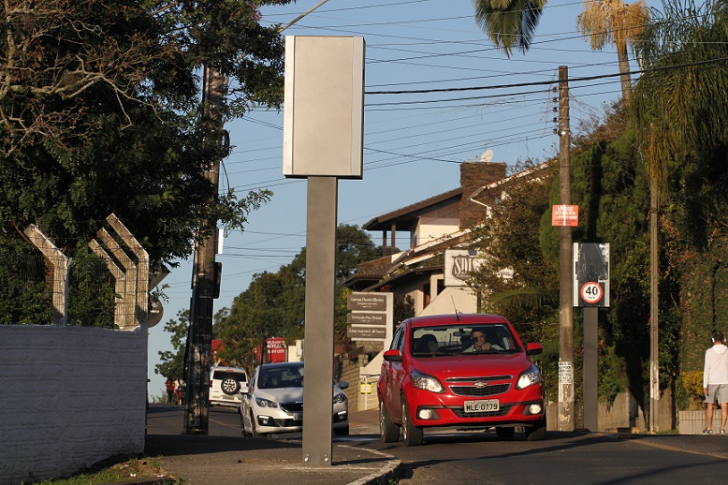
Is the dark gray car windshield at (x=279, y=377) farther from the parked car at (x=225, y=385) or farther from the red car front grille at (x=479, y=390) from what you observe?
the parked car at (x=225, y=385)

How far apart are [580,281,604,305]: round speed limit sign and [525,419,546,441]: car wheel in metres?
10.0

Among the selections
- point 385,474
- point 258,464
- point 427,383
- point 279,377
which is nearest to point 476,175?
point 279,377

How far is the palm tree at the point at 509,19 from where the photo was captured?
39.1 m

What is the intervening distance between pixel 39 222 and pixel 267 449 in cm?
378

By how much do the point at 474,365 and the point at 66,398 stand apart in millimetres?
6005

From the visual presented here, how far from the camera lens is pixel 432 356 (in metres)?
17.5

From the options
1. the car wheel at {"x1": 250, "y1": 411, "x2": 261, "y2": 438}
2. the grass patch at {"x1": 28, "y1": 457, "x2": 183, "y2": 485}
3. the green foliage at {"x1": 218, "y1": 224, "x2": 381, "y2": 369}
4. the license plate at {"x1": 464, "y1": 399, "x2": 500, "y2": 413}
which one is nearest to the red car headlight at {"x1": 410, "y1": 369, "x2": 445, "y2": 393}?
the license plate at {"x1": 464, "y1": 399, "x2": 500, "y2": 413}

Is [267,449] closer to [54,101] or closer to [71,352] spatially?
[71,352]

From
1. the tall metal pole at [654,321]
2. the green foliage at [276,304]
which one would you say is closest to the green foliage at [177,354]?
the green foliage at [276,304]

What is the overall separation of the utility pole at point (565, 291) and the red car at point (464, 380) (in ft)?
33.8

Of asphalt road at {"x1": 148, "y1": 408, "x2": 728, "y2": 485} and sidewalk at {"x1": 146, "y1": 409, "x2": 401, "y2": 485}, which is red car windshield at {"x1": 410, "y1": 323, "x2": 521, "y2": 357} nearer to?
asphalt road at {"x1": 148, "y1": 408, "x2": 728, "y2": 485}

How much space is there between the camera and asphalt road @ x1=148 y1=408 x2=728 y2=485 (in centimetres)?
1216

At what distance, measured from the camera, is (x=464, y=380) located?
Answer: 16.6m

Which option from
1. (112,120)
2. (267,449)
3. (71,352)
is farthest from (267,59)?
(71,352)
